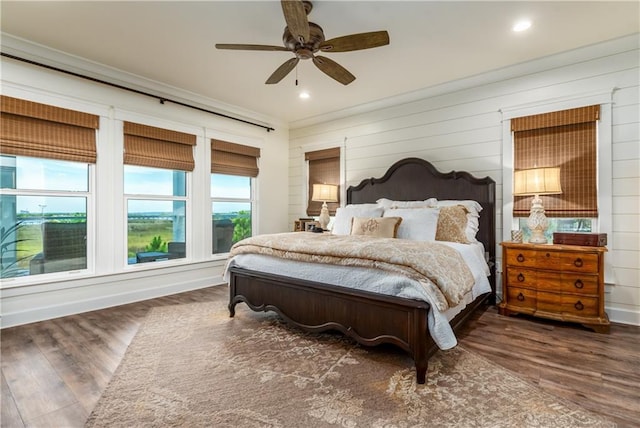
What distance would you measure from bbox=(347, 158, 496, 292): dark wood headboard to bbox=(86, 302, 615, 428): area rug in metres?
1.84

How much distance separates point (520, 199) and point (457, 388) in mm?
2534

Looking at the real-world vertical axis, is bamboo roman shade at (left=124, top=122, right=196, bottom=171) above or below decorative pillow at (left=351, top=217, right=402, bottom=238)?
above

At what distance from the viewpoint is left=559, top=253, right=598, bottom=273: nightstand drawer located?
291 centimetres

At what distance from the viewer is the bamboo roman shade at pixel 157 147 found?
13.1ft

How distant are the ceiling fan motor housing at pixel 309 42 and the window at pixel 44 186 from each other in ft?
8.40

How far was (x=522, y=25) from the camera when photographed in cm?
287

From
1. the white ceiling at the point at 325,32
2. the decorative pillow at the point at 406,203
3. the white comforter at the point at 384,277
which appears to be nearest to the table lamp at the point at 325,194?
the decorative pillow at the point at 406,203

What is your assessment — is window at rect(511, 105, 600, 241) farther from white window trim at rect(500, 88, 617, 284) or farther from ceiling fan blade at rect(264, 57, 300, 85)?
ceiling fan blade at rect(264, 57, 300, 85)

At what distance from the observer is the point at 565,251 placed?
3025 mm

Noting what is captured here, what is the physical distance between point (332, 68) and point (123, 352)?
2.92 meters

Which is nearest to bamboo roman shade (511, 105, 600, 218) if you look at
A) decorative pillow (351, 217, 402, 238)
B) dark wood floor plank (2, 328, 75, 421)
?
decorative pillow (351, 217, 402, 238)

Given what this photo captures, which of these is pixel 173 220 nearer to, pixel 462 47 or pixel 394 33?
pixel 394 33

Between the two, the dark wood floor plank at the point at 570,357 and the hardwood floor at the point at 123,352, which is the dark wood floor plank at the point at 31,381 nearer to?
the hardwood floor at the point at 123,352

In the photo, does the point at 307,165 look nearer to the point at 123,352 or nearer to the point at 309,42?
the point at 309,42
